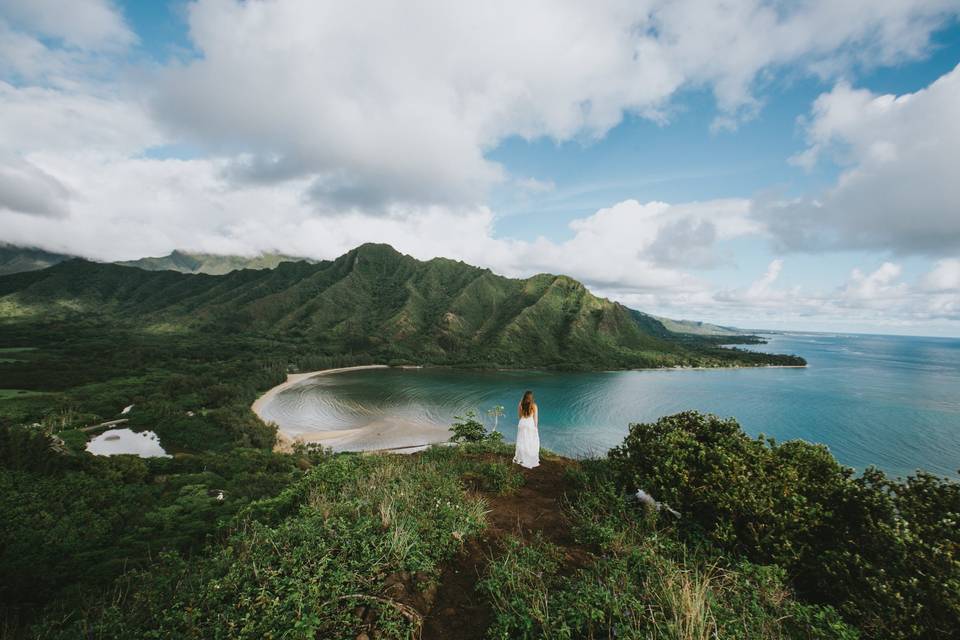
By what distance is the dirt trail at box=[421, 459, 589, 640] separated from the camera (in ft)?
15.0

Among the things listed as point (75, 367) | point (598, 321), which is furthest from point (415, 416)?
point (598, 321)

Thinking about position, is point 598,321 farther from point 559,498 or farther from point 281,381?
point 559,498

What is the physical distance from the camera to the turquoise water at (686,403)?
57156 mm

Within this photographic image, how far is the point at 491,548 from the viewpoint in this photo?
20.3 feet

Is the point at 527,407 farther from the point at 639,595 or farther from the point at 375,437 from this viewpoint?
the point at 375,437

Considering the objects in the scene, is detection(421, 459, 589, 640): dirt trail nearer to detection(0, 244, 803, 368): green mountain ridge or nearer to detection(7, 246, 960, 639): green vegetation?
detection(7, 246, 960, 639): green vegetation

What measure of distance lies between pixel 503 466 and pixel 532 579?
510cm

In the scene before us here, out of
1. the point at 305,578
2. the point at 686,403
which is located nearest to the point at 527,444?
the point at 305,578

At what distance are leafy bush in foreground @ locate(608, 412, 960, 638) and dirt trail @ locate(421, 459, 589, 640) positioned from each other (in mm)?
2047

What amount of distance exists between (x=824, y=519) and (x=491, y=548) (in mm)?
6168

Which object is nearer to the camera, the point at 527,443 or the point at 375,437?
the point at 527,443

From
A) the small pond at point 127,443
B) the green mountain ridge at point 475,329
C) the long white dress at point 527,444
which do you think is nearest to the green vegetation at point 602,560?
the long white dress at point 527,444

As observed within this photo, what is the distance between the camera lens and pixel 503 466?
10180mm

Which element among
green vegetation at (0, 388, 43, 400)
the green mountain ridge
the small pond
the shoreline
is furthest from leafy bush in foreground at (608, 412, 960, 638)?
the green mountain ridge
